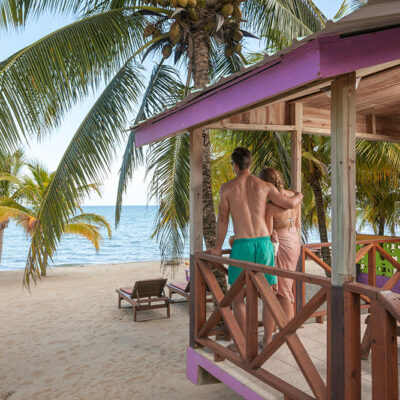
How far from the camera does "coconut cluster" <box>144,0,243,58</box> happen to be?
6.75 meters

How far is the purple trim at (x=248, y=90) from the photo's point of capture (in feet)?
7.97

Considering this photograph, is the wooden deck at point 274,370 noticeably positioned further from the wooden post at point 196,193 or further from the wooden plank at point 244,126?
the wooden plank at point 244,126

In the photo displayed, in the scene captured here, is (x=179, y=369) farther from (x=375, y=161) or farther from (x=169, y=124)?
(x=375, y=161)

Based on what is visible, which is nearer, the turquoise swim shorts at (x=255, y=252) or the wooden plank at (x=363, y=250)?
the turquoise swim shorts at (x=255, y=252)

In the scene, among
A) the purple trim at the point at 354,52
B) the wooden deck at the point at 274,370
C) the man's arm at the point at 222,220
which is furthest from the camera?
the man's arm at the point at 222,220

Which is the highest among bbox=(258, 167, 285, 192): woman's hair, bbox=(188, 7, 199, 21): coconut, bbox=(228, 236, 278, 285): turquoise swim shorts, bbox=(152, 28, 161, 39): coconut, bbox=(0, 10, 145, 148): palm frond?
bbox=(152, 28, 161, 39): coconut

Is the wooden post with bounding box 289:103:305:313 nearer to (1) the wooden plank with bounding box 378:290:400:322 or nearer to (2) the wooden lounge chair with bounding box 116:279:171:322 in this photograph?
(1) the wooden plank with bounding box 378:290:400:322

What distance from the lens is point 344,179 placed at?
2627 millimetres

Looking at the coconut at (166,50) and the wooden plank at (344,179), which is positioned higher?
the coconut at (166,50)

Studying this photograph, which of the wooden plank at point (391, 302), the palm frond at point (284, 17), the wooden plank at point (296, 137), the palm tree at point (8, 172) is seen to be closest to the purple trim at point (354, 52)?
the wooden plank at point (391, 302)

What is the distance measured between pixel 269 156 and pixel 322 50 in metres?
6.27

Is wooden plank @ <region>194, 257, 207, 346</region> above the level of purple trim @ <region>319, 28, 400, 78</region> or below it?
below

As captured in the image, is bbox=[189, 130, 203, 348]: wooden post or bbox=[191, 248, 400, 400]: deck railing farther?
bbox=[189, 130, 203, 348]: wooden post

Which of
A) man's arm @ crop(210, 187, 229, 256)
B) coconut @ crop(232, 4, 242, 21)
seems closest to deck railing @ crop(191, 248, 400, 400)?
man's arm @ crop(210, 187, 229, 256)
